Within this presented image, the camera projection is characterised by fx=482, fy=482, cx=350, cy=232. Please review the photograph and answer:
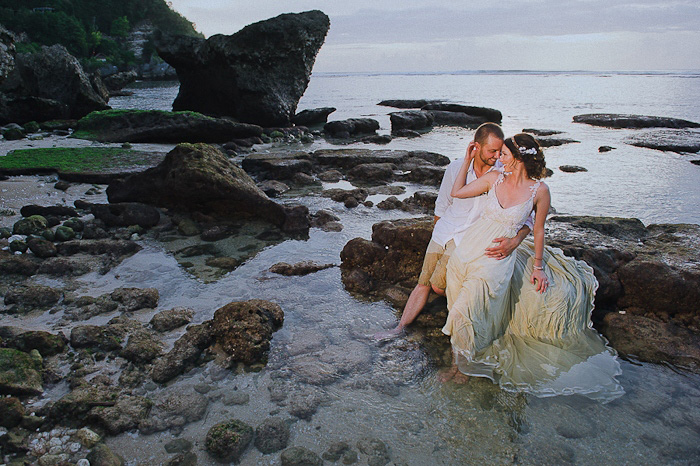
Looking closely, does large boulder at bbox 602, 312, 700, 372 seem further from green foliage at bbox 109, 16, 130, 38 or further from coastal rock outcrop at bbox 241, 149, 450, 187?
green foliage at bbox 109, 16, 130, 38

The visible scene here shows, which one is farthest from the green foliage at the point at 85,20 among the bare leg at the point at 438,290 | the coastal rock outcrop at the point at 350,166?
the bare leg at the point at 438,290

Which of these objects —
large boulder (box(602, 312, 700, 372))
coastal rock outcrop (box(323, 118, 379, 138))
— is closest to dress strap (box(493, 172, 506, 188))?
large boulder (box(602, 312, 700, 372))

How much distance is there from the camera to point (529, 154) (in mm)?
4184

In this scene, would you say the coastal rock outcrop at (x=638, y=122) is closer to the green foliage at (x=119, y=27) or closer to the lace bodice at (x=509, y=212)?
the lace bodice at (x=509, y=212)

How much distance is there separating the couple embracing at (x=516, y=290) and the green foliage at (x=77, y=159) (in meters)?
9.22

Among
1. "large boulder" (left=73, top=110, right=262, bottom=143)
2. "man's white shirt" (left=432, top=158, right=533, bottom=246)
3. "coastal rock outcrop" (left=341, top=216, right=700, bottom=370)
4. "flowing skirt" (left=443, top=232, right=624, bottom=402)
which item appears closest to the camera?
"flowing skirt" (left=443, top=232, right=624, bottom=402)

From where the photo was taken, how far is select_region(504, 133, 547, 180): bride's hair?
4.18 metres

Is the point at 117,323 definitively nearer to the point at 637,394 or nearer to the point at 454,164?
the point at 454,164

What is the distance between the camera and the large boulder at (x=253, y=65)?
69.8 feet

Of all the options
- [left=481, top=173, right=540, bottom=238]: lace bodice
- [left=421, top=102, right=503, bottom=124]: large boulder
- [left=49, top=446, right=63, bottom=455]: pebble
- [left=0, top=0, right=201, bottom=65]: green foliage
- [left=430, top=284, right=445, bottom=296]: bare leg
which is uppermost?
[left=0, top=0, right=201, bottom=65]: green foliage

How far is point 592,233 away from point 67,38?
8372 centimetres

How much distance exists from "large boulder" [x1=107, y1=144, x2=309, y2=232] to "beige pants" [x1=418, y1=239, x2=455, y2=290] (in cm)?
353

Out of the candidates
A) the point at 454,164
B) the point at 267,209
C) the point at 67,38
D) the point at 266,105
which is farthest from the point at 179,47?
the point at 67,38

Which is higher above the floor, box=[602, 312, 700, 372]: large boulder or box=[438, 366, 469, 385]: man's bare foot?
box=[602, 312, 700, 372]: large boulder
